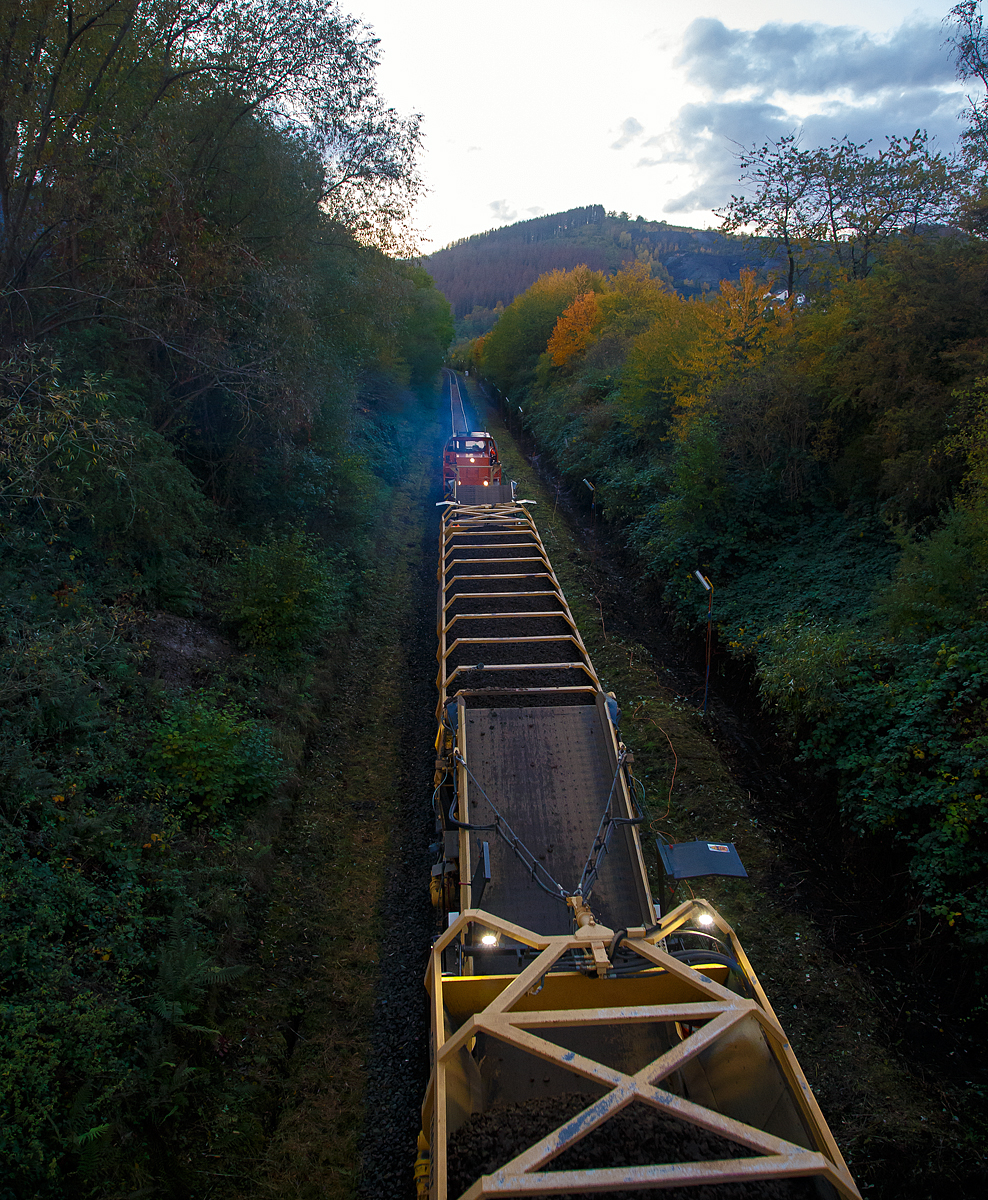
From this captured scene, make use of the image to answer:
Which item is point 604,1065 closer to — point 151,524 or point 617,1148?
point 617,1148

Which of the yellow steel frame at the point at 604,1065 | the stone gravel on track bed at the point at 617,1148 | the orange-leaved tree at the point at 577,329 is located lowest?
the stone gravel on track bed at the point at 617,1148

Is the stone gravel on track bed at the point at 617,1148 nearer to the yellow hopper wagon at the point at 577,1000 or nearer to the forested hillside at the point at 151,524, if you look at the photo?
the yellow hopper wagon at the point at 577,1000


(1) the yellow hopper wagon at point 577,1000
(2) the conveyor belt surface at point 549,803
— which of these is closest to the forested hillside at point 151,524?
(1) the yellow hopper wagon at point 577,1000

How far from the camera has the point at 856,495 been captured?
35.0 feet

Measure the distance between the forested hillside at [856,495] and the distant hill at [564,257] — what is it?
71.9 metres

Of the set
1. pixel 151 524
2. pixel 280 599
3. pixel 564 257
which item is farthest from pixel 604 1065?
pixel 564 257

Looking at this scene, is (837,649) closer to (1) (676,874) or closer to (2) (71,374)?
(1) (676,874)

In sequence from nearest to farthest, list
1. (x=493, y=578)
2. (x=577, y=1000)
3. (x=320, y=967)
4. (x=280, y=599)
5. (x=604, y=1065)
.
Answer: (x=604, y=1065) < (x=577, y=1000) < (x=320, y=967) < (x=280, y=599) < (x=493, y=578)

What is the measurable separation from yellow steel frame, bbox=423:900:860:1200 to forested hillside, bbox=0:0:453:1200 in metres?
2.05

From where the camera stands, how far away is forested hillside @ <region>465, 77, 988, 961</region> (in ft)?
19.9

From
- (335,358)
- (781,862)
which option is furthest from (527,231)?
(781,862)

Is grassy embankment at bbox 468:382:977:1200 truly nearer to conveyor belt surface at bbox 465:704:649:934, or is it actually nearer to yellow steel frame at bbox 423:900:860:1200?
conveyor belt surface at bbox 465:704:649:934

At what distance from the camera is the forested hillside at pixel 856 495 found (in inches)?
238

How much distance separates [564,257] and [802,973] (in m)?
137
